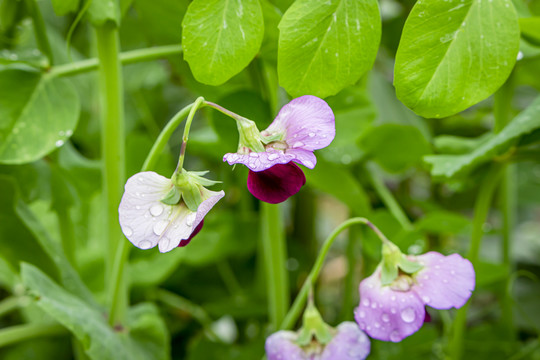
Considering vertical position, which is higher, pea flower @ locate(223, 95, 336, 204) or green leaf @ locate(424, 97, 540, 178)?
pea flower @ locate(223, 95, 336, 204)

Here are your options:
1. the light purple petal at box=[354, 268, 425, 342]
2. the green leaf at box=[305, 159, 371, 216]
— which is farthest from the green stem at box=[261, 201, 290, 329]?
the light purple petal at box=[354, 268, 425, 342]

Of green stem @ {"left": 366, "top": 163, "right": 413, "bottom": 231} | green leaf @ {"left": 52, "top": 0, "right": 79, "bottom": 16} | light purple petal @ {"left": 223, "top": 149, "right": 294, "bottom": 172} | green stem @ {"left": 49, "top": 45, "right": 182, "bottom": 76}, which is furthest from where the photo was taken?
green stem @ {"left": 366, "top": 163, "right": 413, "bottom": 231}

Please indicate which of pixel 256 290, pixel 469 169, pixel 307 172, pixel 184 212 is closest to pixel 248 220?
pixel 256 290


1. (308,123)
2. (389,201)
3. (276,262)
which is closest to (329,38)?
(308,123)

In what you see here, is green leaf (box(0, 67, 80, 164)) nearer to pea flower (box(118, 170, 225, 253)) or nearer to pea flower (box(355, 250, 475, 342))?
pea flower (box(118, 170, 225, 253))

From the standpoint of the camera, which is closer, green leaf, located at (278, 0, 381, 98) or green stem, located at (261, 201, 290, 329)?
green leaf, located at (278, 0, 381, 98)

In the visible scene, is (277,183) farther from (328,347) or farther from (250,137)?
(328,347)

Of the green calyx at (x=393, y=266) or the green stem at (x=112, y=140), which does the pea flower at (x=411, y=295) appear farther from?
the green stem at (x=112, y=140)

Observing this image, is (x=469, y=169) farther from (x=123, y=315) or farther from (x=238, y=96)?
(x=123, y=315)
